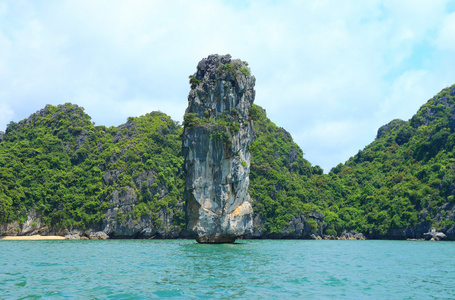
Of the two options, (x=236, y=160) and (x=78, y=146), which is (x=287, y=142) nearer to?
(x=78, y=146)

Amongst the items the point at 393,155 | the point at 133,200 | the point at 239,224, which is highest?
the point at 393,155

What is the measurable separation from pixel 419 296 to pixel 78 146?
76.9 m

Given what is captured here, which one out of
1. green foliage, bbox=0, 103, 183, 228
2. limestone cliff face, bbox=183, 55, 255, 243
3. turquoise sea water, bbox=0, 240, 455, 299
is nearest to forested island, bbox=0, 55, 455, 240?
green foliage, bbox=0, 103, 183, 228

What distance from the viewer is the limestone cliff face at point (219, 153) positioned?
38.4 meters

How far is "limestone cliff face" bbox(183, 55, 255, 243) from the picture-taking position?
38.4 m

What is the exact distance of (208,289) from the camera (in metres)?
13.7

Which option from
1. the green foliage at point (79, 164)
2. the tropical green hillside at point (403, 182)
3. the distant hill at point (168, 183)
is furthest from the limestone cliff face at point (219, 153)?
the tropical green hillside at point (403, 182)

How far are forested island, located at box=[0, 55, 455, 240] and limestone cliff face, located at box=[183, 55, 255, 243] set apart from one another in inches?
106

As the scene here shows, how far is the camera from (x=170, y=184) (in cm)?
7325

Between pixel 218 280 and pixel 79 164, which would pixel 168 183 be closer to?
pixel 79 164

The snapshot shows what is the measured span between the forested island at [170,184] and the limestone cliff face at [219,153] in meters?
2.70

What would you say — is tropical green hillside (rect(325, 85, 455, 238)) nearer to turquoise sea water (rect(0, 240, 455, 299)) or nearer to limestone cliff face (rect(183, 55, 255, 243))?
limestone cliff face (rect(183, 55, 255, 243))

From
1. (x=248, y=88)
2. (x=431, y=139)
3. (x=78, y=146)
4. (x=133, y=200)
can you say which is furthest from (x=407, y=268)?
(x=78, y=146)

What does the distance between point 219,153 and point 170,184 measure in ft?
120
